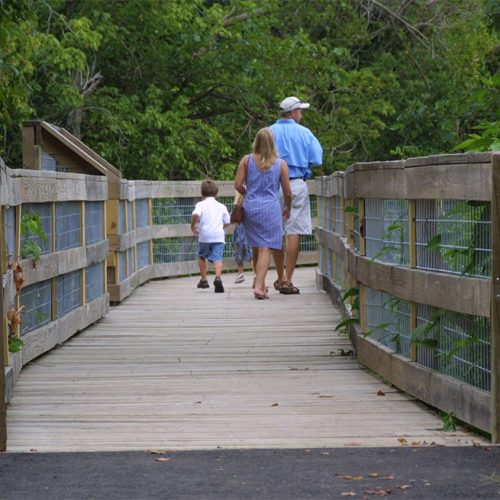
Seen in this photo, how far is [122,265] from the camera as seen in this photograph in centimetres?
1444

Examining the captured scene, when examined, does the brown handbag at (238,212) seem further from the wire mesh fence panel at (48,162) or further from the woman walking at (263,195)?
the wire mesh fence panel at (48,162)

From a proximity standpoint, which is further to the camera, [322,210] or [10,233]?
[322,210]

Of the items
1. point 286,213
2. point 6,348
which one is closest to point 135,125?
point 286,213

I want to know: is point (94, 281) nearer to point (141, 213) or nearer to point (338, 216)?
point (338, 216)

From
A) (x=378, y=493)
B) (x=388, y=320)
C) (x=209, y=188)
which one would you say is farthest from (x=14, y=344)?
(x=209, y=188)

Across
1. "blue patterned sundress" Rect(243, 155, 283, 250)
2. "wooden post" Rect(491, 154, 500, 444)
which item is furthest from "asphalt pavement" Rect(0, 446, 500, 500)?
"blue patterned sundress" Rect(243, 155, 283, 250)

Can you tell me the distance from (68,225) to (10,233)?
241 centimetres

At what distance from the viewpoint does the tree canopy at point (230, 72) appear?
22.9 meters

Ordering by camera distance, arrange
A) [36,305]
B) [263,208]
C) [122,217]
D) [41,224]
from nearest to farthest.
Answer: [36,305] < [41,224] < [263,208] < [122,217]

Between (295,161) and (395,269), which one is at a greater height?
(295,161)

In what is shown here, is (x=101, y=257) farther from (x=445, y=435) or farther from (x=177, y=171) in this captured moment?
(x=177, y=171)

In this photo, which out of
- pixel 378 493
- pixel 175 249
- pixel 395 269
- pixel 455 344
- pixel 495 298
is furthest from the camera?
pixel 175 249

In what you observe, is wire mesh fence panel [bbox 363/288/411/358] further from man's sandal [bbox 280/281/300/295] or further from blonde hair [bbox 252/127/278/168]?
man's sandal [bbox 280/281/300/295]

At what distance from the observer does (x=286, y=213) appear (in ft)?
45.2
